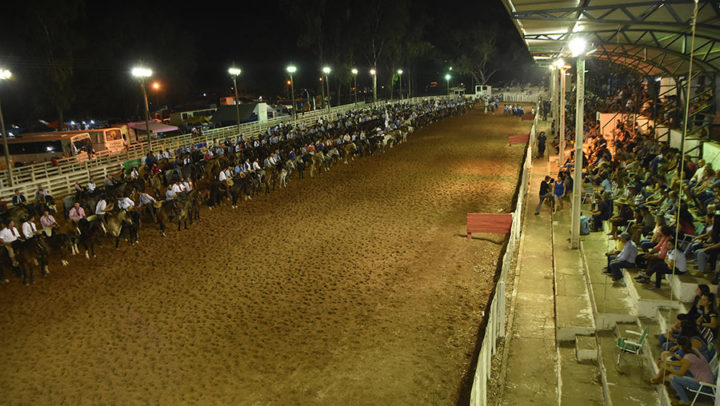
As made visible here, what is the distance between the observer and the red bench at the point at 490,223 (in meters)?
12.6

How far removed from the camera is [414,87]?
9212cm

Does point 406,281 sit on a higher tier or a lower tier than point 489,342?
lower

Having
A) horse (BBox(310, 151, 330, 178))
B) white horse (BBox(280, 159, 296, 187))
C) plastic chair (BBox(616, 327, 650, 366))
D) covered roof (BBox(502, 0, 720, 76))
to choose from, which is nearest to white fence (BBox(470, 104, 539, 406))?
plastic chair (BBox(616, 327, 650, 366))

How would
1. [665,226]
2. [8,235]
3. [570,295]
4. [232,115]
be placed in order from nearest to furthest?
[665,226]
[570,295]
[8,235]
[232,115]

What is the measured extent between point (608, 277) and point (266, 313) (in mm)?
6499

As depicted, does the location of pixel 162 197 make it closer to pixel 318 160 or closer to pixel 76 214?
pixel 76 214

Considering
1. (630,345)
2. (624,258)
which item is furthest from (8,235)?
(624,258)

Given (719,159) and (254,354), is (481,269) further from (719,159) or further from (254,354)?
(719,159)

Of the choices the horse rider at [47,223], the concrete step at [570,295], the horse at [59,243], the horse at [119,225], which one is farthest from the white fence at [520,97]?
the horse at [59,243]

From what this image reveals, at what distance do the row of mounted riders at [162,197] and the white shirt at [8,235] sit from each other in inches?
12.7

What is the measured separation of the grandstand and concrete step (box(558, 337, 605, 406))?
15 mm

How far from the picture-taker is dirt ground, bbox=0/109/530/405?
7180 mm

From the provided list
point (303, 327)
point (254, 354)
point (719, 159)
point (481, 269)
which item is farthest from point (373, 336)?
point (719, 159)

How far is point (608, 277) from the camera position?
882cm
